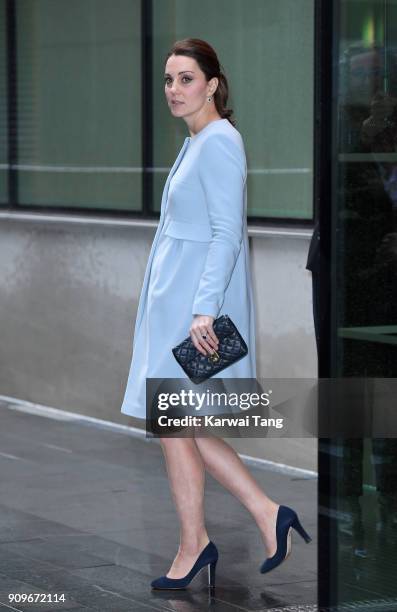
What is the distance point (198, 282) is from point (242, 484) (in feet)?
2.52

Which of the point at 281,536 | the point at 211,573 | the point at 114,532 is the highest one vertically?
the point at 281,536

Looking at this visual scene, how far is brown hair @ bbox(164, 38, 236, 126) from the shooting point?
530cm

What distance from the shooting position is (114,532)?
6520mm

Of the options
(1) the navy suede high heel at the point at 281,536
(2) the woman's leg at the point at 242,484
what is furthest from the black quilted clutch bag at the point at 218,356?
(1) the navy suede high heel at the point at 281,536

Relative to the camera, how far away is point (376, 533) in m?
4.36

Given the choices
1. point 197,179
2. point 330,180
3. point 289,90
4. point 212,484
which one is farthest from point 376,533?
point 289,90

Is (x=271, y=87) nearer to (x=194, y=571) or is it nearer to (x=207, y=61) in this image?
(x=207, y=61)

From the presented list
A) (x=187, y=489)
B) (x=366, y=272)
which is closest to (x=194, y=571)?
(x=187, y=489)

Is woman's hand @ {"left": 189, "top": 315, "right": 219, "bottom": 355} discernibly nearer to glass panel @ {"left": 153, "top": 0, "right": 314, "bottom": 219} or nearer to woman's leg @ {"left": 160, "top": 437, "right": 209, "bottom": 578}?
woman's leg @ {"left": 160, "top": 437, "right": 209, "bottom": 578}

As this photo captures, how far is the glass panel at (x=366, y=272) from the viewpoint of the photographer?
4.24 metres

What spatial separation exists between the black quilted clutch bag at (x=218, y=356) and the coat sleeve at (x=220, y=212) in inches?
2.7

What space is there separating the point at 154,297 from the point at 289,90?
3280mm

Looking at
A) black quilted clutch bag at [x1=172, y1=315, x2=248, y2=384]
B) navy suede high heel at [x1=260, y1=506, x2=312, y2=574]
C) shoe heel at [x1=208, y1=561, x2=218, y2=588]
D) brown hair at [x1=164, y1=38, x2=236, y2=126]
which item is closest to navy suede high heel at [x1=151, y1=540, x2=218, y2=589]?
shoe heel at [x1=208, y1=561, x2=218, y2=588]

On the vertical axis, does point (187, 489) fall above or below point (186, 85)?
below
